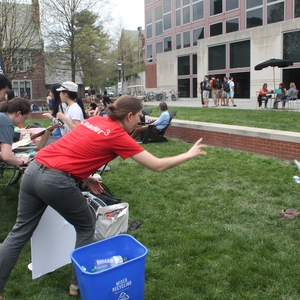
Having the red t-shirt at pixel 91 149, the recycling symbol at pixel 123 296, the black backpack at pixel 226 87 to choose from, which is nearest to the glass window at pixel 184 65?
the black backpack at pixel 226 87

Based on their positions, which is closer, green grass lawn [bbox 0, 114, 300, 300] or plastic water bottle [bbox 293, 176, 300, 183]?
green grass lawn [bbox 0, 114, 300, 300]

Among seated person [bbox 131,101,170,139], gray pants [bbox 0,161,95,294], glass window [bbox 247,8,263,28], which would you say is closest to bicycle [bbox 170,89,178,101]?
glass window [bbox 247,8,263,28]

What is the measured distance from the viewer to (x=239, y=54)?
28.2 m

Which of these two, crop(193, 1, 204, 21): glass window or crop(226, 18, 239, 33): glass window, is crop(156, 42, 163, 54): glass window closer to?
crop(193, 1, 204, 21): glass window

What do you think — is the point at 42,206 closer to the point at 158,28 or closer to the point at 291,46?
the point at 291,46

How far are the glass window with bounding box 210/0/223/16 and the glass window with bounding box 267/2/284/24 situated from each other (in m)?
6.06

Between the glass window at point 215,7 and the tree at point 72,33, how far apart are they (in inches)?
407

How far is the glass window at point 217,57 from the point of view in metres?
29.7

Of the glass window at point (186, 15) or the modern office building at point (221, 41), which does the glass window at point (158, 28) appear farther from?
the glass window at point (186, 15)

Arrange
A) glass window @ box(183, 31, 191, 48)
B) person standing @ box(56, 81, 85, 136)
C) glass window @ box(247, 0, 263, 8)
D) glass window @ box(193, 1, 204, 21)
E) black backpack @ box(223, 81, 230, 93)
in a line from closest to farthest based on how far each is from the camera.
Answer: person standing @ box(56, 81, 85, 136), black backpack @ box(223, 81, 230, 93), glass window @ box(247, 0, 263, 8), glass window @ box(193, 1, 204, 21), glass window @ box(183, 31, 191, 48)

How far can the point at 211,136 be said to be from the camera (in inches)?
345

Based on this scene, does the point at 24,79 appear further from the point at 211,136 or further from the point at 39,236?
the point at 39,236

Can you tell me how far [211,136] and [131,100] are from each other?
6389 millimetres

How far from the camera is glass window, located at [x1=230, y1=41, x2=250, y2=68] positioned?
27.5m
